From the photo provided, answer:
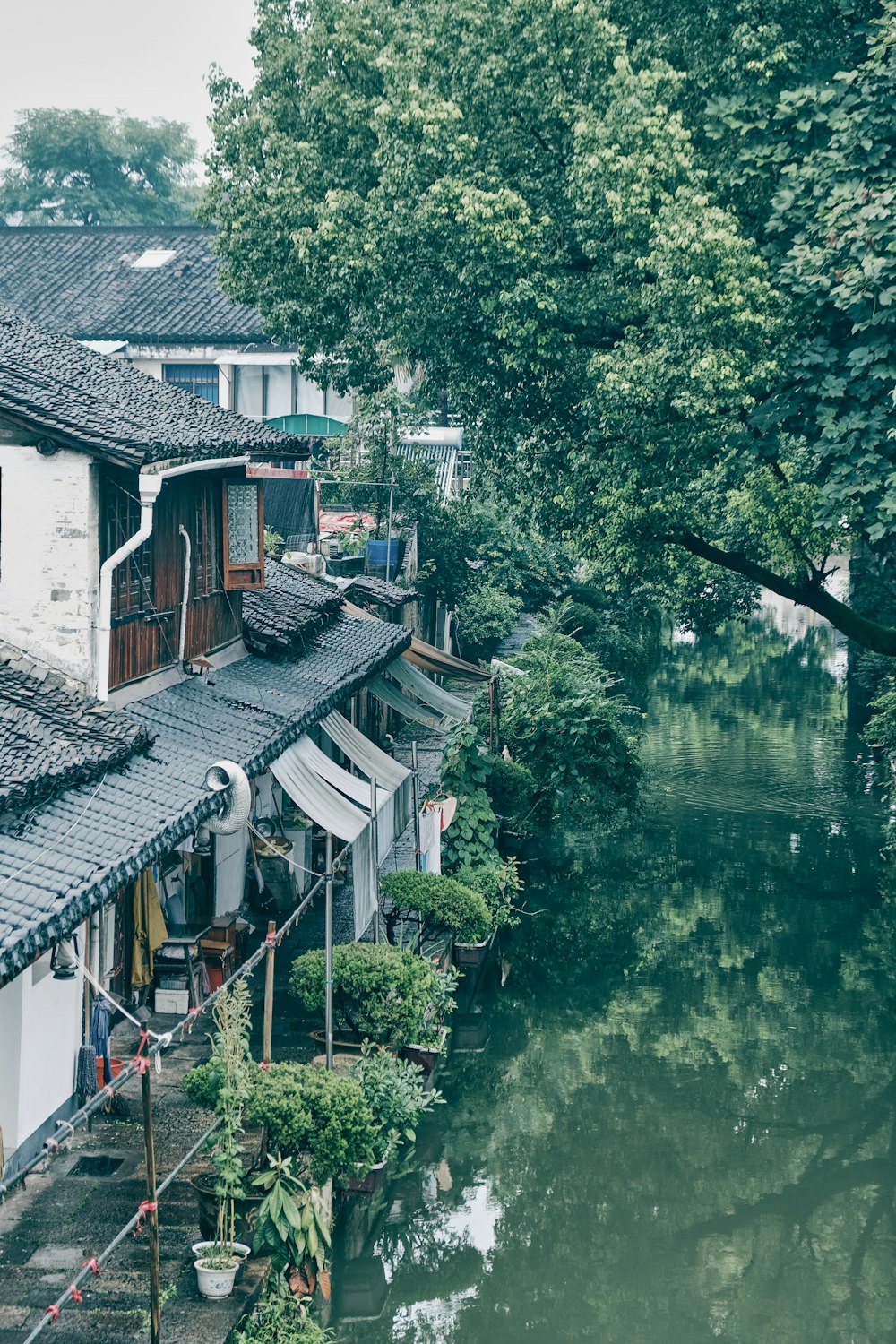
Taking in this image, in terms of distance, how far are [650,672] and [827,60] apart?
92.4 ft

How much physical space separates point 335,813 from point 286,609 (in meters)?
5.43

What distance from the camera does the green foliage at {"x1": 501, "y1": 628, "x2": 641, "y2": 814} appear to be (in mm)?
25109

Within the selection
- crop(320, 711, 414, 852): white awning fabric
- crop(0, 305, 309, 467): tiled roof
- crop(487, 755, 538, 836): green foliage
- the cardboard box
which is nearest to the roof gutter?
crop(0, 305, 309, 467): tiled roof

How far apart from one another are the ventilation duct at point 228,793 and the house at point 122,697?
0.02 meters

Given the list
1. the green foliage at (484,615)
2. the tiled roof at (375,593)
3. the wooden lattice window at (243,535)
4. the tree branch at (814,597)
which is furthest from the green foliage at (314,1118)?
the green foliage at (484,615)

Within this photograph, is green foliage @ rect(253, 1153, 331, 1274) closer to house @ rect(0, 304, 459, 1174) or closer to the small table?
house @ rect(0, 304, 459, 1174)

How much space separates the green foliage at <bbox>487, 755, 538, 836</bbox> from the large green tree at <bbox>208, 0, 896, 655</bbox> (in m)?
3.99

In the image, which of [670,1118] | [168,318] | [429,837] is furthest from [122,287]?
[670,1118]

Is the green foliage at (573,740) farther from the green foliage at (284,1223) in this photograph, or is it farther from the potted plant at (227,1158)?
the green foliage at (284,1223)

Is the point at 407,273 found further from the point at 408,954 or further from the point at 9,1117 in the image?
the point at 9,1117

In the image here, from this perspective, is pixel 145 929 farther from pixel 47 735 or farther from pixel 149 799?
pixel 47 735

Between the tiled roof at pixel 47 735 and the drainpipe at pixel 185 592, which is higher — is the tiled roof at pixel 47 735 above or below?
below

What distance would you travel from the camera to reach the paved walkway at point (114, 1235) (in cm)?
949

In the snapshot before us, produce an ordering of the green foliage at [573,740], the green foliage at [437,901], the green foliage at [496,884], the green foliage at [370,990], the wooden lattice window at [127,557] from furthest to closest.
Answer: the green foliage at [573,740], the green foliage at [496,884], the green foliage at [437,901], the green foliage at [370,990], the wooden lattice window at [127,557]
